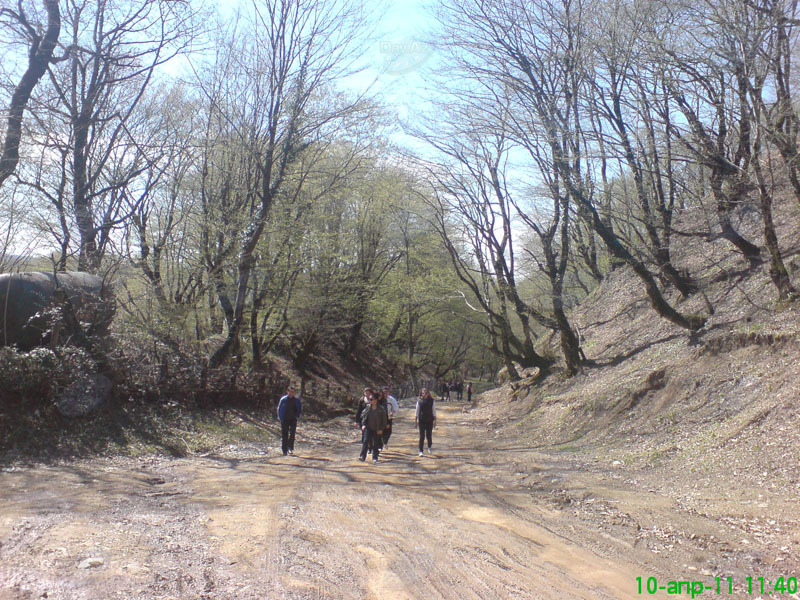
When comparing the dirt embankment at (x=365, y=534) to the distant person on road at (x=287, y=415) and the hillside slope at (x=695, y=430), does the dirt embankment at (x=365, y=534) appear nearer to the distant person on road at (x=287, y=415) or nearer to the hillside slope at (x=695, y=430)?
the hillside slope at (x=695, y=430)

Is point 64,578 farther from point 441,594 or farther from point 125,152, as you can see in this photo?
point 125,152

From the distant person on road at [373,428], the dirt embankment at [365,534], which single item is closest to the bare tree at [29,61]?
the dirt embankment at [365,534]

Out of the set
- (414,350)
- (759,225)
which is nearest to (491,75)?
(759,225)

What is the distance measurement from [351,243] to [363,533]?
21.9 metres

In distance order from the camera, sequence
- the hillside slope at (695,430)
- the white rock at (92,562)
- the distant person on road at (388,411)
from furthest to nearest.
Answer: the distant person on road at (388,411)
the hillside slope at (695,430)
the white rock at (92,562)

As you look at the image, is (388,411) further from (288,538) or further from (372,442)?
(288,538)

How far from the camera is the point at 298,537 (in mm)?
5828

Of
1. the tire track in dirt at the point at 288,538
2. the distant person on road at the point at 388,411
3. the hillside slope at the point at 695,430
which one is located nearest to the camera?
the tire track in dirt at the point at 288,538

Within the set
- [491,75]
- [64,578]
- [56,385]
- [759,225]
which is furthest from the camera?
[759,225]

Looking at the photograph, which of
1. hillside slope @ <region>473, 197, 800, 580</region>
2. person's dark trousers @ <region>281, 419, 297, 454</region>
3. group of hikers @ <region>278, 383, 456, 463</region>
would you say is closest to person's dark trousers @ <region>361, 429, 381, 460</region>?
group of hikers @ <region>278, 383, 456, 463</region>

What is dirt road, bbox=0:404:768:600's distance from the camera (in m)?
4.51

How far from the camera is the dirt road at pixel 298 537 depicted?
178 inches

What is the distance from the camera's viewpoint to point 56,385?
1100 centimetres

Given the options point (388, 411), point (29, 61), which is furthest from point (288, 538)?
point (29, 61)
